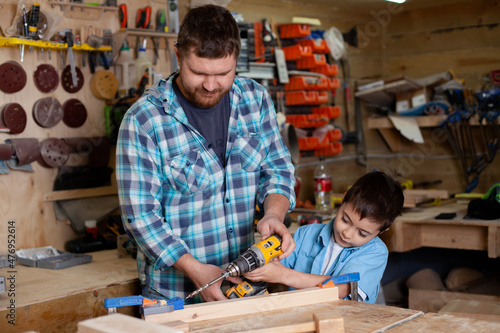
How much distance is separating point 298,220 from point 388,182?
1129mm

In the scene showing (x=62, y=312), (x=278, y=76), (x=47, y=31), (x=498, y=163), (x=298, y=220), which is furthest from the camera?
(x=498, y=163)

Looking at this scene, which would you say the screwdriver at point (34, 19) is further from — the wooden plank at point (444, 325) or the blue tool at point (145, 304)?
the wooden plank at point (444, 325)

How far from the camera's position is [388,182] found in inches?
83.1

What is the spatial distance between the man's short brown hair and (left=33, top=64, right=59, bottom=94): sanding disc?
1.25 meters

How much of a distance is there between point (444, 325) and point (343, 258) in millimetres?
680

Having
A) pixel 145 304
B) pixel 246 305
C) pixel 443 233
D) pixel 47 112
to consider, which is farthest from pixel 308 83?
pixel 145 304

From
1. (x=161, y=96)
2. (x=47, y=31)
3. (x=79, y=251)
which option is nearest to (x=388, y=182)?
(x=161, y=96)

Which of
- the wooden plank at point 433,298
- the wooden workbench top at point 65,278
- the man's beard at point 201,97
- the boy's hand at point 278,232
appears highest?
the man's beard at point 201,97

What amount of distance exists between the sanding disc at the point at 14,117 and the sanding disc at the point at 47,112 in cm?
7

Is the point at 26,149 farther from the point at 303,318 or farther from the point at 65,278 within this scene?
the point at 303,318

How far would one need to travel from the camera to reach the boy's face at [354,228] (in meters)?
2.02

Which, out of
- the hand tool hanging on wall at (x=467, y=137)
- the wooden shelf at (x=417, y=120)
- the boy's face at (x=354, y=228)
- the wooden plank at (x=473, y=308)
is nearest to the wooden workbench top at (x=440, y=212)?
the hand tool hanging on wall at (x=467, y=137)

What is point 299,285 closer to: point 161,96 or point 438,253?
point 161,96

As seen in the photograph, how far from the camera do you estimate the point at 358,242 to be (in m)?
2.04
